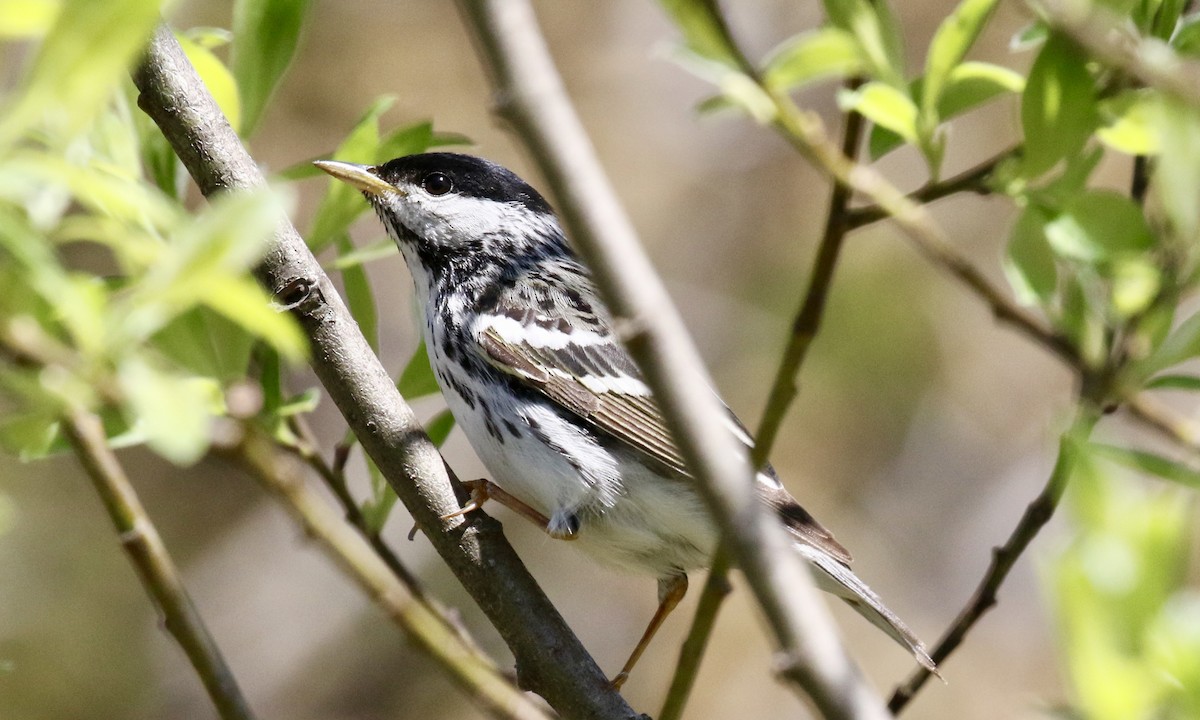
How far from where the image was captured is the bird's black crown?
3.40 meters

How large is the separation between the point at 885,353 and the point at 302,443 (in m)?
4.53

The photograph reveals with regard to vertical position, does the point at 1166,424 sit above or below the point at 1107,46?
below

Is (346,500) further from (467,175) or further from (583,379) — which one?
(467,175)

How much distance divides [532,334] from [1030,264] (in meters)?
1.85

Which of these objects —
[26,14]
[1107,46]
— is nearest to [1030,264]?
[1107,46]

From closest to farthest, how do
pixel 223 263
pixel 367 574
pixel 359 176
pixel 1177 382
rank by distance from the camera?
pixel 223 263, pixel 367 574, pixel 1177 382, pixel 359 176

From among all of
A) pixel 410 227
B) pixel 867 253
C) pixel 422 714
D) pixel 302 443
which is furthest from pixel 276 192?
pixel 867 253

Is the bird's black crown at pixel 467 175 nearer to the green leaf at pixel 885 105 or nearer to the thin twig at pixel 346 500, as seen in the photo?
the thin twig at pixel 346 500

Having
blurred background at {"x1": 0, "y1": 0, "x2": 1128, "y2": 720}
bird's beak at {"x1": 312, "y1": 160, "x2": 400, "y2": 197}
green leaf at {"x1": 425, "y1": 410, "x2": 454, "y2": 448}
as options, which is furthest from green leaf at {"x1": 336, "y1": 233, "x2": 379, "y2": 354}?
blurred background at {"x1": 0, "y1": 0, "x2": 1128, "y2": 720}

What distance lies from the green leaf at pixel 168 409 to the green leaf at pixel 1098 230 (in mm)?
806

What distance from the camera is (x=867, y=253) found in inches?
233

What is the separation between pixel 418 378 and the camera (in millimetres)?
2215

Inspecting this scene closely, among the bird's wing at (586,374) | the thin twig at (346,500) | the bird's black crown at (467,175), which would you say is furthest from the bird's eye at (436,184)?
the thin twig at (346,500)

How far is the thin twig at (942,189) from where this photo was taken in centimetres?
112
